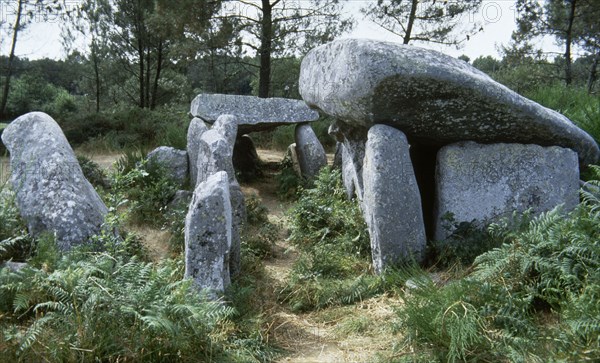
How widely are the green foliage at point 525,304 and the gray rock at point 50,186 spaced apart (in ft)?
11.6

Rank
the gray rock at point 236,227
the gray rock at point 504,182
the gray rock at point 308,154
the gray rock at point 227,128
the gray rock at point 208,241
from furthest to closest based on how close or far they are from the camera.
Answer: the gray rock at point 308,154 < the gray rock at point 227,128 < the gray rock at point 504,182 < the gray rock at point 236,227 < the gray rock at point 208,241

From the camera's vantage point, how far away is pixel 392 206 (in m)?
5.75

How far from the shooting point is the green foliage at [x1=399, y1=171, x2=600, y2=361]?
3.38 meters

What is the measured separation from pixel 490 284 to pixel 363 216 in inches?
114

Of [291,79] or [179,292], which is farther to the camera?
[291,79]

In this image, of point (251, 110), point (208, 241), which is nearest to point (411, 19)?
point (251, 110)

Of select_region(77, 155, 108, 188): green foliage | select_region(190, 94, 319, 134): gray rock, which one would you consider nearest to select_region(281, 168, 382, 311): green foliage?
select_region(190, 94, 319, 134): gray rock

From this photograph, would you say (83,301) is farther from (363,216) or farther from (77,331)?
(363,216)

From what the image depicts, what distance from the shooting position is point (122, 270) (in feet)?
14.2

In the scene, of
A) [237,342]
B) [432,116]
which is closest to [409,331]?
[237,342]

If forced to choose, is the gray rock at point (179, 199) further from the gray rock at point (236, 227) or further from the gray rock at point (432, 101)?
the gray rock at point (432, 101)

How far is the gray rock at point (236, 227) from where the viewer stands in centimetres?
A: 583

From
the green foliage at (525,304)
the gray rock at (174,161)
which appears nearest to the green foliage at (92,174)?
the gray rock at (174,161)

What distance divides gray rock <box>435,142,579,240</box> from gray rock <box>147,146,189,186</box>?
499 centimetres
